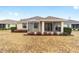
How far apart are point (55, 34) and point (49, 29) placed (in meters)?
2.38

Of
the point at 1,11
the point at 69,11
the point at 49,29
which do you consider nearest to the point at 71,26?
the point at 49,29

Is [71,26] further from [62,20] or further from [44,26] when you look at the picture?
[44,26]

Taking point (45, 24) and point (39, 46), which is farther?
point (45, 24)

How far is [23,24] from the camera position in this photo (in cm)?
2538

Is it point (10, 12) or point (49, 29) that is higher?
point (10, 12)

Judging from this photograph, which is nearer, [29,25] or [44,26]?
[44,26]

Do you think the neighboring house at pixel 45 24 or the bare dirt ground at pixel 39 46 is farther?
the neighboring house at pixel 45 24

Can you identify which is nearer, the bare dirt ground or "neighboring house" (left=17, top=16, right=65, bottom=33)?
the bare dirt ground

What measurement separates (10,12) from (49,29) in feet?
19.3

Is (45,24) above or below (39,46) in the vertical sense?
below
